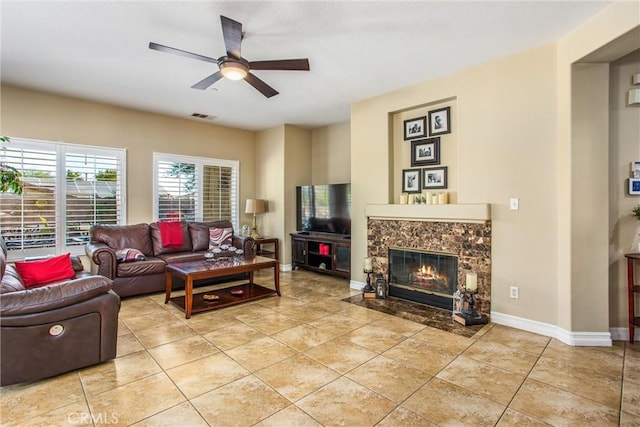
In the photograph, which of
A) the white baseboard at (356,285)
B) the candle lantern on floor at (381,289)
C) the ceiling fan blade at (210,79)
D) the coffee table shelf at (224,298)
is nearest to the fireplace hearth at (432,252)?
the candle lantern on floor at (381,289)

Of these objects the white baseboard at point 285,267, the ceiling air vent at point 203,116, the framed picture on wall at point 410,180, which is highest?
the ceiling air vent at point 203,116

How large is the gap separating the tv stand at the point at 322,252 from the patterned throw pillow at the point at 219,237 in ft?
4.18

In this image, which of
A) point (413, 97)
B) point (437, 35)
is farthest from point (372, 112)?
point (437, 35)

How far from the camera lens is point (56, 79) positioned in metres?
4.02

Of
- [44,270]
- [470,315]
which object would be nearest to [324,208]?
[470,315]

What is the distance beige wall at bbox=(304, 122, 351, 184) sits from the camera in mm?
6109

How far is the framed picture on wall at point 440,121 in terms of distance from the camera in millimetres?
3976

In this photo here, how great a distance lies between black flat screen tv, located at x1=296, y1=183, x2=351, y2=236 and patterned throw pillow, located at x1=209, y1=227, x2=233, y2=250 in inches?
57.7

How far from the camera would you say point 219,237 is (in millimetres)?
5555

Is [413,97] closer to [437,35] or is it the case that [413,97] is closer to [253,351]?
[437,35]

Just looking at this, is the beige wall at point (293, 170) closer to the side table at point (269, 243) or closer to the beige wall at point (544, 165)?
the side table at point (269, 243)

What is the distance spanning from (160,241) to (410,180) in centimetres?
403

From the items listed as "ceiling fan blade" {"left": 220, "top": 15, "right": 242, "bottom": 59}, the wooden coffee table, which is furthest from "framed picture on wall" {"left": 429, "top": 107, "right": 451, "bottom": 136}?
the wooden coffee table

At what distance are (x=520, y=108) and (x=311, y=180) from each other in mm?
4156
